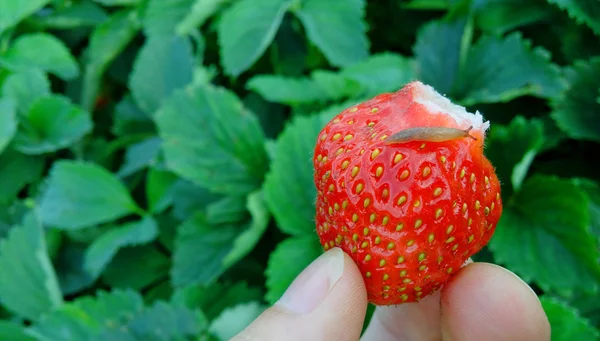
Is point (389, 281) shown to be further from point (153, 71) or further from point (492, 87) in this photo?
point (153, 71)

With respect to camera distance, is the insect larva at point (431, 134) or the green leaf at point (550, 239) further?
the green leaf at point (550, 239)

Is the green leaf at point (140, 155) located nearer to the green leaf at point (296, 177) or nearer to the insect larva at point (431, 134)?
the green leaf at point (296, 177)

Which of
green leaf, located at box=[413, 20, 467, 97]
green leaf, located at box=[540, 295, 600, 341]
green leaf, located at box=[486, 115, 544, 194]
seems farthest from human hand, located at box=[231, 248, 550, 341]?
green leaf, located at box=[413, 20, 467, 97]

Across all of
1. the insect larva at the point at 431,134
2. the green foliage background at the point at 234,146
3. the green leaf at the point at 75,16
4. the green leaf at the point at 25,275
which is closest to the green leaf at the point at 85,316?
the green foliage background at the point at 234,146

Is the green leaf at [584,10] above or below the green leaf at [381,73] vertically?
above

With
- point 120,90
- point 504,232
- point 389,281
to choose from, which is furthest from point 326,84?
point 120,90

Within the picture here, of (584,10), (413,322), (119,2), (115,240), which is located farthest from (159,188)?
(584,10)

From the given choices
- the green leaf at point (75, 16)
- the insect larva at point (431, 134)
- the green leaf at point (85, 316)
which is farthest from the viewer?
the green leaf at point (75, 16)
